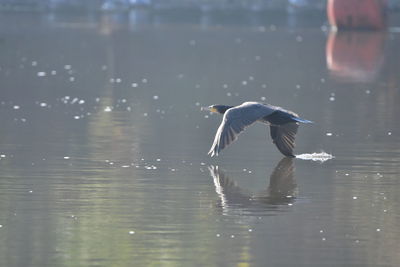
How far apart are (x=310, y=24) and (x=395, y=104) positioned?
1771 inches

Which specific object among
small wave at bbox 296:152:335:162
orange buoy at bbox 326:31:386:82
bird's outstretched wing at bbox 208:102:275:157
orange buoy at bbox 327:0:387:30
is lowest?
orange buoy at bbox 327:0:387:30

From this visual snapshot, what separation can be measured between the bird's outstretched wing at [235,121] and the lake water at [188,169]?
1.51 feet

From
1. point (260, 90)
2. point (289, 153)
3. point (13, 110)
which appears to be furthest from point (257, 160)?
point (260, 90)

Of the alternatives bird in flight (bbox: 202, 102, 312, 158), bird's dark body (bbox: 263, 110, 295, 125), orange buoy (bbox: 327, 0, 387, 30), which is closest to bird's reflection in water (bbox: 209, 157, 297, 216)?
bird in flight (bbox: 202, 102, 312, 158)

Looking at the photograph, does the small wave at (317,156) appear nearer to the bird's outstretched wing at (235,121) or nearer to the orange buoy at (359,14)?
the bird's outstretched wing at (235,121)

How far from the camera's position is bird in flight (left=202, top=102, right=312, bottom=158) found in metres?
15.1

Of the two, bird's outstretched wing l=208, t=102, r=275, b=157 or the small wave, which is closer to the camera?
bird's outstretched wing l=208, t=102, r=275, b=157

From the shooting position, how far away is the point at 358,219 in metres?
12.9

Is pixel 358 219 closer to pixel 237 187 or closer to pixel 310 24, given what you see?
pixel 237 187

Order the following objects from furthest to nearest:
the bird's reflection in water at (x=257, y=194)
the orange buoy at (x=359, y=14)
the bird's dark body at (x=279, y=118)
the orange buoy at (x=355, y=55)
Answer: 1. the orange buoy at (x=359, y=14)
2. the orange buoy at (x=355, y=55)
3. the bird's dark body at (x=279, y=118)
4. the bird's reflection in water at (x=257, y=194)

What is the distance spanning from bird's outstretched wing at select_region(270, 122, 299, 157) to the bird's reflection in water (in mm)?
879

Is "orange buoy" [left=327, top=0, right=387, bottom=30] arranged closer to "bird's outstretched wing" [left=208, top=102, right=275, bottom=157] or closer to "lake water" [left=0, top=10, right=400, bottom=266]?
"lake water" [left=0, top=10, right=400, bottom=266]

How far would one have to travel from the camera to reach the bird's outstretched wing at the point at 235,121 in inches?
591

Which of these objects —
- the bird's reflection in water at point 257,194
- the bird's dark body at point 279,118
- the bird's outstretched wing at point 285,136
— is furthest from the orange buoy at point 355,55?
the bird's reflection in water at point 257,194
